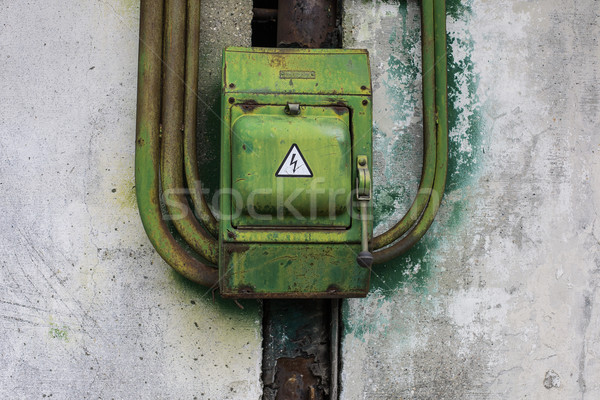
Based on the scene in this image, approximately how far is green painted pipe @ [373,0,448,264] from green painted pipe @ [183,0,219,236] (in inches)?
20.4

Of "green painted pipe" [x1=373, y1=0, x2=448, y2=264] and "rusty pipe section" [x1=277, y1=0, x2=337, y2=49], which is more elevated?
"rusty pipe section" [x1=277, y1=0, x2=337, y2=49]

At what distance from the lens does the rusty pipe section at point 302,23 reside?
1.73m

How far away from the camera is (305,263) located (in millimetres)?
1489

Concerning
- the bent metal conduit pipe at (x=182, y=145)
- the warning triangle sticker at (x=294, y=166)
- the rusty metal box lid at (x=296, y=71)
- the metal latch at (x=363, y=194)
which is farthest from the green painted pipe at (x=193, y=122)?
the metal latch at (x=363, y=194)

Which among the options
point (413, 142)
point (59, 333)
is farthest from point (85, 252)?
point (413, 142)

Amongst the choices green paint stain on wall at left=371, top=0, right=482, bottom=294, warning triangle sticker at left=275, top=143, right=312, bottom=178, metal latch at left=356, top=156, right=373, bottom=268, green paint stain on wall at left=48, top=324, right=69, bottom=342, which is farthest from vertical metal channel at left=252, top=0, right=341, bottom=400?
green paint stain on wall at left=48, top=324, right=69, bottom=342

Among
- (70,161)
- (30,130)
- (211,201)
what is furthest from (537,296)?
(30,130)

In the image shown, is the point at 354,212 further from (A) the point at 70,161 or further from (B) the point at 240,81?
(A) the point at 70,161

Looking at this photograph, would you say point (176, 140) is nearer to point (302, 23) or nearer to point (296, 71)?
point (296, 71)

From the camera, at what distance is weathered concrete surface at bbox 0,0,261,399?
1.69 m

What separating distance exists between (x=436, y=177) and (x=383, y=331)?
0.50 meters

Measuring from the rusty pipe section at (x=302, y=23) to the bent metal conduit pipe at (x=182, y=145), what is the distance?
10.4 inches

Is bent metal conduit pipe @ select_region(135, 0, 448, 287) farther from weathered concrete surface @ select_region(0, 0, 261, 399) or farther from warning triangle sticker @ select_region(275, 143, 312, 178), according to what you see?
warning triangle sticker @ select_region(275, 143, 312, 178)

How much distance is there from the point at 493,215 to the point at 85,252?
128cm
